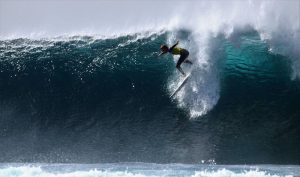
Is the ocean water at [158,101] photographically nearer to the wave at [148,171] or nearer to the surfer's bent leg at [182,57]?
the wave at [148,171]

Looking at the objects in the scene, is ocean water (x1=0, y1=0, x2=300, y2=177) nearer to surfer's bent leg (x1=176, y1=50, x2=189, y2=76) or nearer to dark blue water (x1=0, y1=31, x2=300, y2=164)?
dark blue water (x1=0, y1=31, x2=300, y2=164)

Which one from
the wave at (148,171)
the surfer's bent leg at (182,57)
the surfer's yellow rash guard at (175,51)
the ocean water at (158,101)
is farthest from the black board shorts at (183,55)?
the wave at (148,171)

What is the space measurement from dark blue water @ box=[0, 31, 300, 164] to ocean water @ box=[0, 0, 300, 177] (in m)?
0.03

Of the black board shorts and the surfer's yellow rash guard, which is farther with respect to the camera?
the black board shorts

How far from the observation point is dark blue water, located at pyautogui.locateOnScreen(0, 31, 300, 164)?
20.5 m

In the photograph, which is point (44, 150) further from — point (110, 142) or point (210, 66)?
point (210, 66)

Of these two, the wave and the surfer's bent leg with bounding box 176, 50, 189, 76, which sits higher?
the surfer's bent leg with bounding box 176, 50, 189, 76

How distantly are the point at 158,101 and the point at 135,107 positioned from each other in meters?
0.72

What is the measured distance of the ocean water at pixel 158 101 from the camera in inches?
794

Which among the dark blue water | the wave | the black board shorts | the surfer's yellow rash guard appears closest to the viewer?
the wave

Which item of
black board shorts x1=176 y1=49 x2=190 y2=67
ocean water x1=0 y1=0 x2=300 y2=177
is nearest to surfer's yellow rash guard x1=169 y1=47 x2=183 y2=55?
black board shorts x1=176 y1=49 x2=190 y2=67

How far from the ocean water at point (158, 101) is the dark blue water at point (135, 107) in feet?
0.11

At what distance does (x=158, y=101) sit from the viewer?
2184 centimetres

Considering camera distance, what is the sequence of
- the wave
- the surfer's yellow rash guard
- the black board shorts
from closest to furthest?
the wave < the surfer's yellow rash guard < the black board shorts
